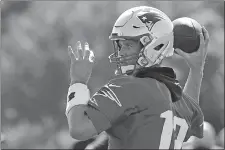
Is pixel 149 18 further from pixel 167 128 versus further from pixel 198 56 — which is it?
pixel 198 56

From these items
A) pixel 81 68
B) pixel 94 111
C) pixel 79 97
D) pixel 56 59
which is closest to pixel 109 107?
pixel 94 111

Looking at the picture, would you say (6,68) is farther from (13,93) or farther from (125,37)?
(125,37)

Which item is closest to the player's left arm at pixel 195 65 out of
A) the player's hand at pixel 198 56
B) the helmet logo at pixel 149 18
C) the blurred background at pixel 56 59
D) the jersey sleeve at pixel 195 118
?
the player's hand at pixel 198 56

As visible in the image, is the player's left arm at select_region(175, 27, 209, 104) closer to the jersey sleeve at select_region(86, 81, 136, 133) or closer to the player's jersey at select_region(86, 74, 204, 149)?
the player's jersey at select_region(86, 74, 204, 149)

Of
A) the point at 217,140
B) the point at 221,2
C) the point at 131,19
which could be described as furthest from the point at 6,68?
the point at 131,19

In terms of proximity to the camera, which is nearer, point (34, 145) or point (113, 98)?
point (113, 98)

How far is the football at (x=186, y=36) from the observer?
4195 mm

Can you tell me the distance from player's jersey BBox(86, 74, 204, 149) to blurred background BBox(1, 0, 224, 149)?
1095cm

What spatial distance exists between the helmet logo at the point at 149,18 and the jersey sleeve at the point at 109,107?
0.43 meters

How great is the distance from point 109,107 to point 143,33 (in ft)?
1.66

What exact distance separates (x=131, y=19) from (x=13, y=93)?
40.3 ft

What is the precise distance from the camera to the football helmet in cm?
364

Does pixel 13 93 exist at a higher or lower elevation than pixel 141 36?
lower

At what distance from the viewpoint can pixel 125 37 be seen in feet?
11.9
